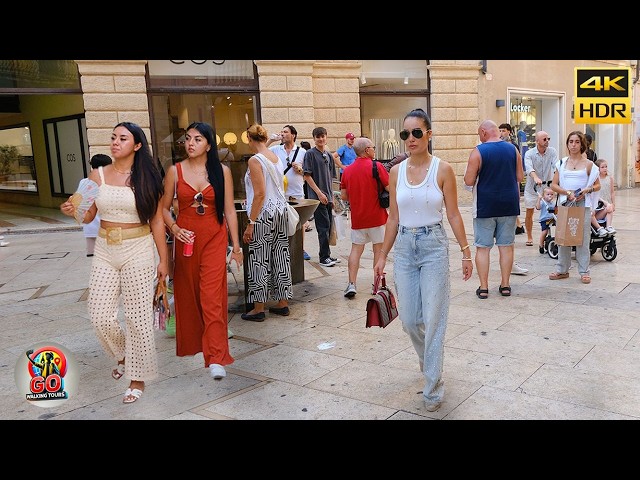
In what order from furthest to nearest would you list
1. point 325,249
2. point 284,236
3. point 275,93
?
point 275,93, point 325,249, point 284,236

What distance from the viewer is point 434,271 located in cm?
367

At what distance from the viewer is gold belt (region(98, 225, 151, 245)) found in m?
3.86

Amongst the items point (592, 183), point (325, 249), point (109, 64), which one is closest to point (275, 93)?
point (109, 64)

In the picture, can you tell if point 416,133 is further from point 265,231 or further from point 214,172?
point 265,231

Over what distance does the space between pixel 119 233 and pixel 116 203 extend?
0.63 feet

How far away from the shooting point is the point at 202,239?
14.1ft

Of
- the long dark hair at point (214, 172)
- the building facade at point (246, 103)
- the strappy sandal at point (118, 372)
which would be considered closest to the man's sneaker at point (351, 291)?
the long dark hair at point (214, 172)

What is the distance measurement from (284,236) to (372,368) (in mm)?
1832

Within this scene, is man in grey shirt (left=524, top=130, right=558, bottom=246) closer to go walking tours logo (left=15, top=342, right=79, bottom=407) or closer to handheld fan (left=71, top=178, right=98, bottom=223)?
handheld fan (left=71, top=178, right=98, bottom=223)

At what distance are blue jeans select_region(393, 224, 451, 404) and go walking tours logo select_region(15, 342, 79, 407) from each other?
230 cm

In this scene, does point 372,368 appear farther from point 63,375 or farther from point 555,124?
point 555,124

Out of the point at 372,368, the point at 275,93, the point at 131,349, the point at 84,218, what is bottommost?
the point at 372,368

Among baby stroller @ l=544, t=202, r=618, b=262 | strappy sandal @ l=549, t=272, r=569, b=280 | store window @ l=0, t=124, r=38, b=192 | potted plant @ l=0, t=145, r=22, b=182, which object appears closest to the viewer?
strappy sandal @ l=549, t=272, r=569, b=280

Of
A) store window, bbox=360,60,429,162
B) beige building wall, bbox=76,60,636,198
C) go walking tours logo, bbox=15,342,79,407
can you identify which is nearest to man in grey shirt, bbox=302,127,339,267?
go walking tours logo, bbox=15,342,79,407
